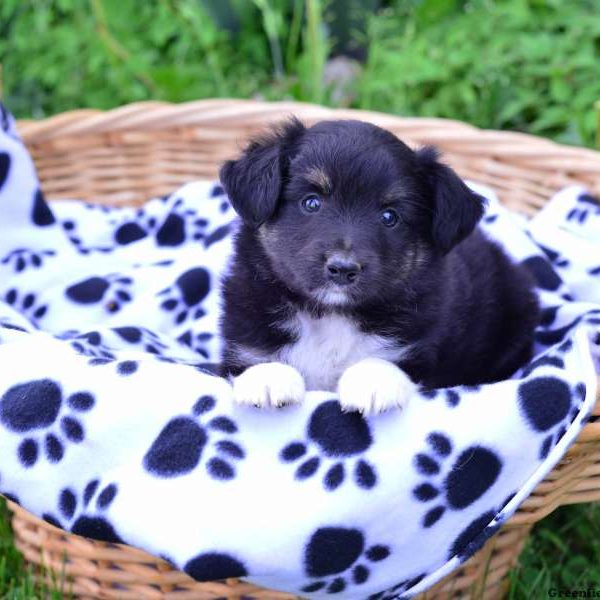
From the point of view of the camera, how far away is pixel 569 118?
6.26m

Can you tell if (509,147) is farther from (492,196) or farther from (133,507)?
(133,507)

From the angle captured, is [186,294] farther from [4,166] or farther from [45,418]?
[45,418]

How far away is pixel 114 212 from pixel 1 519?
221cm

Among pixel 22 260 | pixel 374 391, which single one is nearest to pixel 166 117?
pixel 22 260

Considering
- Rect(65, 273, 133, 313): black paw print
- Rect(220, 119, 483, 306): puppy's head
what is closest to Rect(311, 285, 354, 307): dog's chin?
Rect(220, 119, 483, 306): puppy's head

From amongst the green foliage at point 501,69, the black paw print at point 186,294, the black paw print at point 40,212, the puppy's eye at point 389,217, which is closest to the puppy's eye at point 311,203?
the puppy's eye at point 389,217

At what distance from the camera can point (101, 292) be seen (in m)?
4.59

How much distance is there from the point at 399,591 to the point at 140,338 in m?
1.79

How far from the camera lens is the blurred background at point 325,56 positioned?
645 centimetres

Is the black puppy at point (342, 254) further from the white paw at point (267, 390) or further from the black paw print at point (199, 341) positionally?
the black paw print at point (199, 341)

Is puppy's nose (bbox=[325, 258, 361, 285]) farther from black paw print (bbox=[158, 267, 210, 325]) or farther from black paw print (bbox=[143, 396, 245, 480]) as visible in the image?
black paw print (bbox=[158, 267, 210, 325])

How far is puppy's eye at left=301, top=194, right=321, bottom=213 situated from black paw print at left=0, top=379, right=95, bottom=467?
0.98 m

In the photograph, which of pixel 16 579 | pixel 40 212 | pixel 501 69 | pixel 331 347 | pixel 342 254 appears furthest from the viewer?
pixel 501 69

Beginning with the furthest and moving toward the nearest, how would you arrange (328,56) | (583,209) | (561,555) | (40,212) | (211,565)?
(328,56), (40,212), (583,209), (561,555), (211,565)
